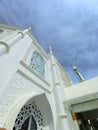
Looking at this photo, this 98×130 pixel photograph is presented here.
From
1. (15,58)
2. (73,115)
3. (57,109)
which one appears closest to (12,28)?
(15,58)

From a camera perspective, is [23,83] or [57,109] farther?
[57,109]

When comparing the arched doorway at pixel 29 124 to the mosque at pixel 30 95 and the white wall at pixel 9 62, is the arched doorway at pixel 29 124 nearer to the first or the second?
the mosque at pixel 30 95

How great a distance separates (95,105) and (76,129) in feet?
4.73

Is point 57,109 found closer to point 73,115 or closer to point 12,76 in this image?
point 73,115

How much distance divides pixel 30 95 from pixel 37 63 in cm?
262

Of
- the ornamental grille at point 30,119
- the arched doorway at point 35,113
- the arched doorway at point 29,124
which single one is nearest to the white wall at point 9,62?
the arched doorway at point 35,113

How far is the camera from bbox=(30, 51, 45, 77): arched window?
22.8 feet

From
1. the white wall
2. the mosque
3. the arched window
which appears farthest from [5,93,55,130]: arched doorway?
the arched window

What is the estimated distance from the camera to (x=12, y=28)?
8641 mm

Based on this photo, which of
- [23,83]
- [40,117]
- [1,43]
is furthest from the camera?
[40,117]

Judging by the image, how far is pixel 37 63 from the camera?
742 cm

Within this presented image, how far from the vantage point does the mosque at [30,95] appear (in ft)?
13.6

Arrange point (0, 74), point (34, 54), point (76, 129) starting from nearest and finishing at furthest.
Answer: point (0, 74), point (76, 129), point (34, 54)

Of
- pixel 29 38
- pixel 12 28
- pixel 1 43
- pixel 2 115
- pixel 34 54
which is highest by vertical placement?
pixel 12 28
